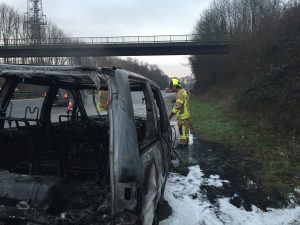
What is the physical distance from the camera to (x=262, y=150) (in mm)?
9773

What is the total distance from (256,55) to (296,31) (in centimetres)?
516

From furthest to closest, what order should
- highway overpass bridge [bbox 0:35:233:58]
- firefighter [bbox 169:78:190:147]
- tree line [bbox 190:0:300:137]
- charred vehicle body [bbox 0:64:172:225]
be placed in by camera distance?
highway overpass bridge [bbox 0:35:233:58], tree line [bbox 190:0:300:137], firefighter [bbox 169:78:190:147], charred vehicle body [bbox 0:64:172:225]

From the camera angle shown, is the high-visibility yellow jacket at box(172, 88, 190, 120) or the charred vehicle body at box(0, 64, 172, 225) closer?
the charred vehicle body at box(0, 64, 172, 225)

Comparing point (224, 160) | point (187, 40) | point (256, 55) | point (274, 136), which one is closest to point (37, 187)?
point (224, 160)

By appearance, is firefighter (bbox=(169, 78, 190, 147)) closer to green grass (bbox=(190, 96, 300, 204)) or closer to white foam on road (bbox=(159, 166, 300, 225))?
green grass (bbox=(190, 96, 300, 204))

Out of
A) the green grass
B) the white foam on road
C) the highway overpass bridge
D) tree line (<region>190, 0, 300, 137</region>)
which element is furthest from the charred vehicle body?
the highway overpass bridge

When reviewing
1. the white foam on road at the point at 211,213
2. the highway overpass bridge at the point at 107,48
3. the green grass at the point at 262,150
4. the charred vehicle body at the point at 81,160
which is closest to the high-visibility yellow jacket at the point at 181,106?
the green grass at the point at 262,150

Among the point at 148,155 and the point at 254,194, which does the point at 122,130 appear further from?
the point at 254,194

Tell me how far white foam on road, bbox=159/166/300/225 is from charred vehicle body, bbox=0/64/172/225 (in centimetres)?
111

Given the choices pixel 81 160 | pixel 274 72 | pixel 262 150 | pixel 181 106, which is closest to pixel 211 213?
pixel 81 160

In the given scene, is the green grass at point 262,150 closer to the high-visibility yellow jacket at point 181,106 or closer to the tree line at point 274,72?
the tree line at point 274,72

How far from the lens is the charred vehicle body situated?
111 inches

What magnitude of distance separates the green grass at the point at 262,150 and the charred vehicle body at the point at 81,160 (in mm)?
2650

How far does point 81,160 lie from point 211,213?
1923 millimetres
